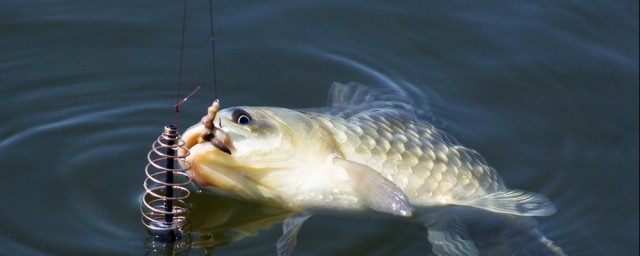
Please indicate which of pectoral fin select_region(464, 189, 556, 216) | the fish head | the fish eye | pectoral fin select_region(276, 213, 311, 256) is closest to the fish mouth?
the fish head

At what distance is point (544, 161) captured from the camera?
6.11 m

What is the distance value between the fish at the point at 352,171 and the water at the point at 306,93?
18cm

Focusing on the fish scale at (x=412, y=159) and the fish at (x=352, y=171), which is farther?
the fish scale at (x=412, y=159)

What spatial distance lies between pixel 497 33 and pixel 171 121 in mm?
2650

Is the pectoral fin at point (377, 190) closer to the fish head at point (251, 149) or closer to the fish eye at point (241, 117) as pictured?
the fish head at point (251, 149)

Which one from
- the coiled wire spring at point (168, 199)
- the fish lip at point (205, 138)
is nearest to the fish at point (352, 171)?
the fish lip at point (205, 138)

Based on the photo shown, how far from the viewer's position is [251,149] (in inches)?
185

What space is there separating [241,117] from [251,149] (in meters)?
0.15

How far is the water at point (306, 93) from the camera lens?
5.03 metres

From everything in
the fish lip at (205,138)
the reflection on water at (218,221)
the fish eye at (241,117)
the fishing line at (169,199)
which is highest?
the fish eye at (241,117)

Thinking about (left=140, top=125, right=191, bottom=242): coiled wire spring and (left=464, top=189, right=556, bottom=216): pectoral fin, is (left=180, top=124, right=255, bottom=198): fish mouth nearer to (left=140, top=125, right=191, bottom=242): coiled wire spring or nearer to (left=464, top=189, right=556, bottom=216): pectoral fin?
(left=140, top=125, right=191, bottom=242): coiled wire spring

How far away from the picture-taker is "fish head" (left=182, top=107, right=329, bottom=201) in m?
4.63

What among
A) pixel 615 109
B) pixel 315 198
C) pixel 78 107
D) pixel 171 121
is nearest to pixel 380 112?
pixel 315 198

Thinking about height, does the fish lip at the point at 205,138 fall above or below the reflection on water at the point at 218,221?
above
